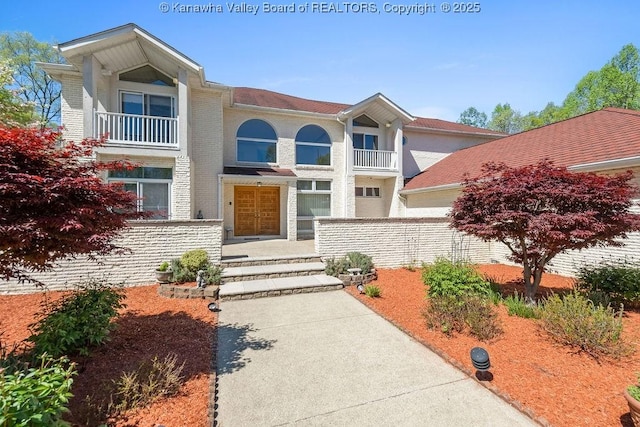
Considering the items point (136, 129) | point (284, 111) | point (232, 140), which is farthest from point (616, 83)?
point (136, 129)

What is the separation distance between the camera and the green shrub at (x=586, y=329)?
12.5 feet

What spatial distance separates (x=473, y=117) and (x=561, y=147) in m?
46.6

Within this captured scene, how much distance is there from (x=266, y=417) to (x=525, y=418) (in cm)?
265

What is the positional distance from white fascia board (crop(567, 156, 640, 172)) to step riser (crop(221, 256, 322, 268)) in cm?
813

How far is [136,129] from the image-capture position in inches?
400

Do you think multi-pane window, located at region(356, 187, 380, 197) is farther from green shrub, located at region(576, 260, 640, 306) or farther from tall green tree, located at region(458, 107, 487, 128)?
tall green tree, located at region(458, 107, 487, 128)

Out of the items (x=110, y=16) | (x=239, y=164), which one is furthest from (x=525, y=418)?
(x=110, y=16)

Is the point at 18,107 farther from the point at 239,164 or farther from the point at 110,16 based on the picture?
the point at 239,164

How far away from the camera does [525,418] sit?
274 cm

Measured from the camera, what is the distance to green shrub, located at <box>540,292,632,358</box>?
12.5ft

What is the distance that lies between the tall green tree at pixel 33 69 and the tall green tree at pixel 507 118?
53136mm

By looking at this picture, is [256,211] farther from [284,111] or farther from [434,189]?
[434,189]

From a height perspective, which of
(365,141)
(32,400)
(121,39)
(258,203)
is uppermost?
(121,39)

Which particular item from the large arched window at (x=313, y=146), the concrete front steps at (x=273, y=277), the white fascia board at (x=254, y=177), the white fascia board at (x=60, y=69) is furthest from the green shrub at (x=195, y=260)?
the white fascia board at (x=60, y=69)
